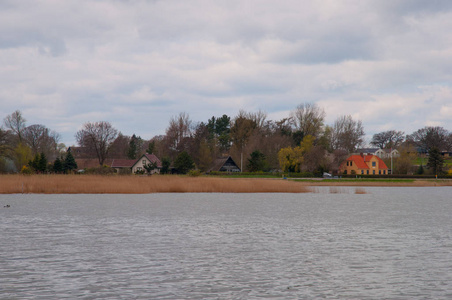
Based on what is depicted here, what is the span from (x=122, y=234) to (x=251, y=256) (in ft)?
22.4

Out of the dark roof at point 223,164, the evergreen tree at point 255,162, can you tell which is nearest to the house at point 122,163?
the dark roof at point 223,164

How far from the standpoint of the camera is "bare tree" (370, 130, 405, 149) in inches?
6403

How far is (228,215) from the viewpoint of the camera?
2772cm

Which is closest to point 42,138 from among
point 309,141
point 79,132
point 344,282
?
point 79,132

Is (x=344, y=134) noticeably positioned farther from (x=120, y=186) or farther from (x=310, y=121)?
(x=120, y=186)

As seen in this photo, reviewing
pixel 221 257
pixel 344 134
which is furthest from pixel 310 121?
pixel 221 257

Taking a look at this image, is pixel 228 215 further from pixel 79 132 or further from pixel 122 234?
pixel 79 132

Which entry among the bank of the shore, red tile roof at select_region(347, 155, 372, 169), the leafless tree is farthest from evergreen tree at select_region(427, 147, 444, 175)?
the leafless tree

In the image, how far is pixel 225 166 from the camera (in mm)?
110125

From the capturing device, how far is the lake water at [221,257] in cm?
1055

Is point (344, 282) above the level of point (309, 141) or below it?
below

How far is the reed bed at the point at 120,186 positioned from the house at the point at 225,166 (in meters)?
55.8

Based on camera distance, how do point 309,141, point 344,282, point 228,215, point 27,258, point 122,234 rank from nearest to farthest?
point 344,282 → point 27,258 → point 122,234 → point 228,215 → point 309,141

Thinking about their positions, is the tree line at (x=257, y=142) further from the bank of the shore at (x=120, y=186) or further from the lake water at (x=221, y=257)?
the lake water at (x=221, y=257)
